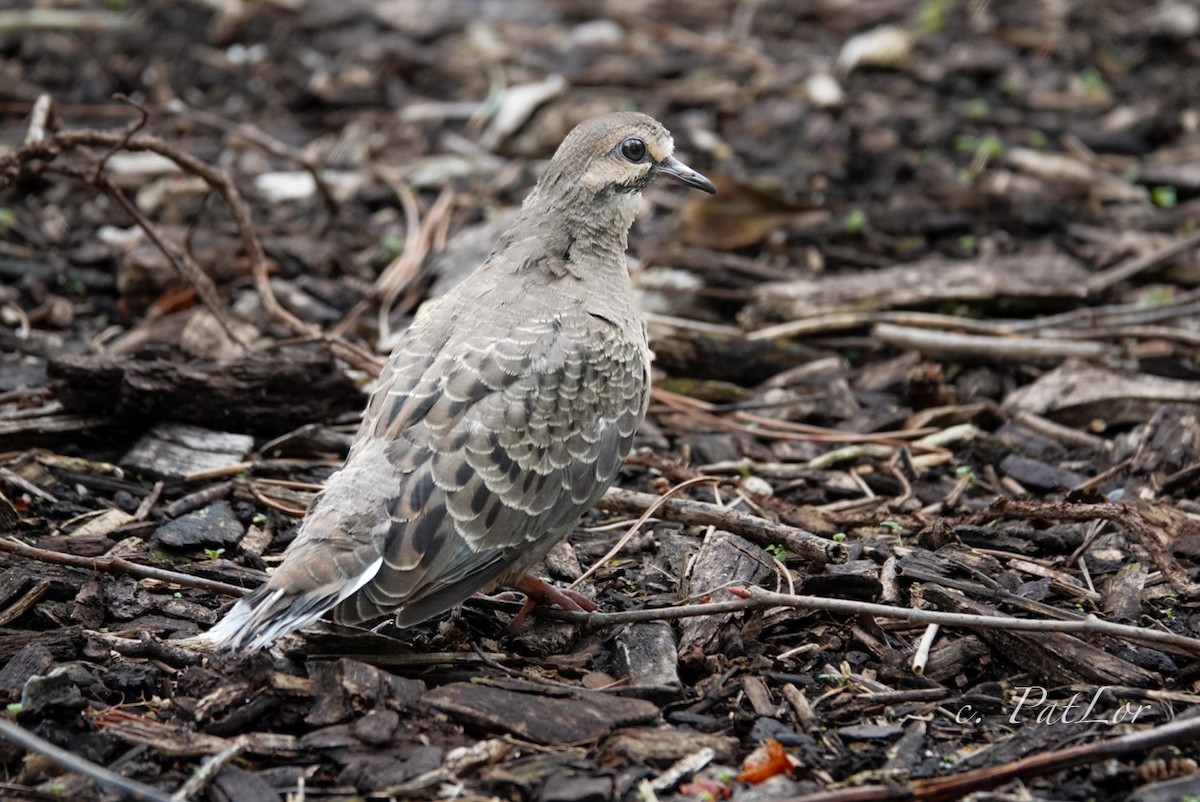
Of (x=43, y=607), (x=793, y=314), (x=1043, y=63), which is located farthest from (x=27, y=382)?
(x=1043, y=63)

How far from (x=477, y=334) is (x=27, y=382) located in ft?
9.04

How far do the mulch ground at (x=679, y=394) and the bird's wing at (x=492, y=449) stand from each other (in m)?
0.31

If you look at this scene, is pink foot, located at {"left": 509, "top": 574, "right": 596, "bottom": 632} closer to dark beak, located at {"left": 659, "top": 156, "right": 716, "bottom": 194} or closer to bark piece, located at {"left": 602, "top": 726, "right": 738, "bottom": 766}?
bark piece, located at {"left": 602, "top": 726, "right": 738, "bottom": 766}

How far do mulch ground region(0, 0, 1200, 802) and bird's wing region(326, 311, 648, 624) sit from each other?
31 cm

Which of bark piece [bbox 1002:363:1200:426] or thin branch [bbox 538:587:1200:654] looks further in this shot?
bark piece [bbox 1002:363:1200:426]

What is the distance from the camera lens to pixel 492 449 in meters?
4.88

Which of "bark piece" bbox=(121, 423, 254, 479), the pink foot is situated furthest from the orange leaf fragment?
"bark piece" bbox=(121, 423, 254, 479)

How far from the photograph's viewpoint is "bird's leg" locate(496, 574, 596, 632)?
498 cm

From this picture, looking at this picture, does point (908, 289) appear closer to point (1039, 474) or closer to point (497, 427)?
point (1039, 474)

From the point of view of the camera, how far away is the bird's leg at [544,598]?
4.98 meters

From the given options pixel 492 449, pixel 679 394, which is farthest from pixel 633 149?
pixel 492 449

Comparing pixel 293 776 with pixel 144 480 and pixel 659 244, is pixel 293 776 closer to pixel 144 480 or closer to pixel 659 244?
pixel 144 480

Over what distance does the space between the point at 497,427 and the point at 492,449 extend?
0.09 meters

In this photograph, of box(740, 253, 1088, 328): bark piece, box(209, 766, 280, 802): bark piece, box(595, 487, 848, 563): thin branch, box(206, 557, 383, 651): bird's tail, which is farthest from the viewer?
box(740, 253, 1088, 328): bark piece
